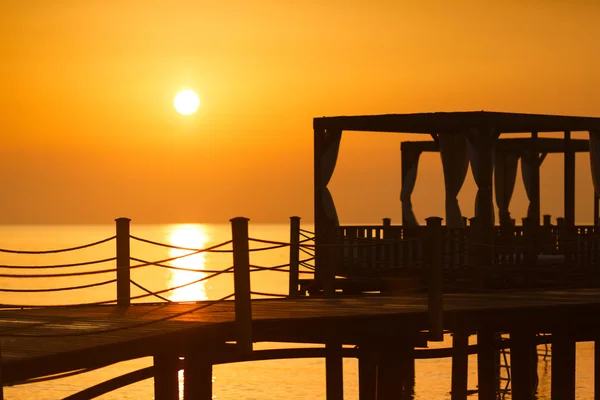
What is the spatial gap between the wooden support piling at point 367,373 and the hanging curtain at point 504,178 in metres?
16.8

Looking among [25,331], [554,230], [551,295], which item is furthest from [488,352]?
[25,331]

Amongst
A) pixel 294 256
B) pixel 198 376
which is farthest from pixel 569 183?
pixel 198 376

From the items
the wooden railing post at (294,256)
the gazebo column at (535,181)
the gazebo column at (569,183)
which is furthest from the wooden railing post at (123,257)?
the gazebo column at (535,181)

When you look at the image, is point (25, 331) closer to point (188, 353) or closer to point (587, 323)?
point (188, 353)

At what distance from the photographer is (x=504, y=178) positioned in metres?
36.8

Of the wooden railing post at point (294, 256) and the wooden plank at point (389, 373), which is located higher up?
the wooden railing post at point (294, 256)

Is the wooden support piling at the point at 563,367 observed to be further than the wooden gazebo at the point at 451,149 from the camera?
No

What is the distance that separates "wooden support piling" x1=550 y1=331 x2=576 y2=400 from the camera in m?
21.3

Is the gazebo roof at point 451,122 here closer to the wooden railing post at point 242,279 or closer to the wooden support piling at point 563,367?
the wooden support piling at point 563,367

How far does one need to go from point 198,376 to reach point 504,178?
2121 centimetres

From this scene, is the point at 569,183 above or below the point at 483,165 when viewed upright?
below

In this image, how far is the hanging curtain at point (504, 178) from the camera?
36.5m

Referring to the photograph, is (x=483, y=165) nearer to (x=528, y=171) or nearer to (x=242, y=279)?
(x=242, y=279)

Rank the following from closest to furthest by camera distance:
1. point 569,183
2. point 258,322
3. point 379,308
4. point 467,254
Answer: point 258,322 → point 379,308 → point 467,254 → point 569,183
